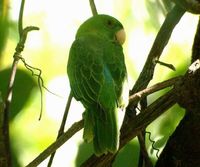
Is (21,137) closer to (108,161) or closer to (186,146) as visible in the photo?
(108,161)

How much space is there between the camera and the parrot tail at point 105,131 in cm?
110

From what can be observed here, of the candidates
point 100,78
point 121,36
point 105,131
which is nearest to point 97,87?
point 100,78

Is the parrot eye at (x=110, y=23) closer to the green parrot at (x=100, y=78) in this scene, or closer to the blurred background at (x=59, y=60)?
the green parrot at (x=100, y=78)

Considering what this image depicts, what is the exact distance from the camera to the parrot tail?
1.10 m

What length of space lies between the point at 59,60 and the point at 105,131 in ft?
1.72

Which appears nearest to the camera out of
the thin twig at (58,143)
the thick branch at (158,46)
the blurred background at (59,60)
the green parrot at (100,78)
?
the thin twig at (58,143)

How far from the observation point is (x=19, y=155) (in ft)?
4.97

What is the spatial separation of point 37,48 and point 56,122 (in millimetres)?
257

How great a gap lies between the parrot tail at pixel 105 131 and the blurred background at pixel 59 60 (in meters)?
0.38

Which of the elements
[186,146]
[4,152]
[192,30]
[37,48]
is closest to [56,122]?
[37,48]

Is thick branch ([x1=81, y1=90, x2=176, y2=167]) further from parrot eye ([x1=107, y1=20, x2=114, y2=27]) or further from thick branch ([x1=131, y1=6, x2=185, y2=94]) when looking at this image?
parrot eye ([x1=107, y1=20, x2=114, y2=27])

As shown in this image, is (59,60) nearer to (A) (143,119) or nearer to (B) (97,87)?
(B) (97,87)

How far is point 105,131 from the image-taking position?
113 cm

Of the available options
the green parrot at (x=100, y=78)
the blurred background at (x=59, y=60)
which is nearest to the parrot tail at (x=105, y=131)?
the green parrot at (x=100, y=78)
